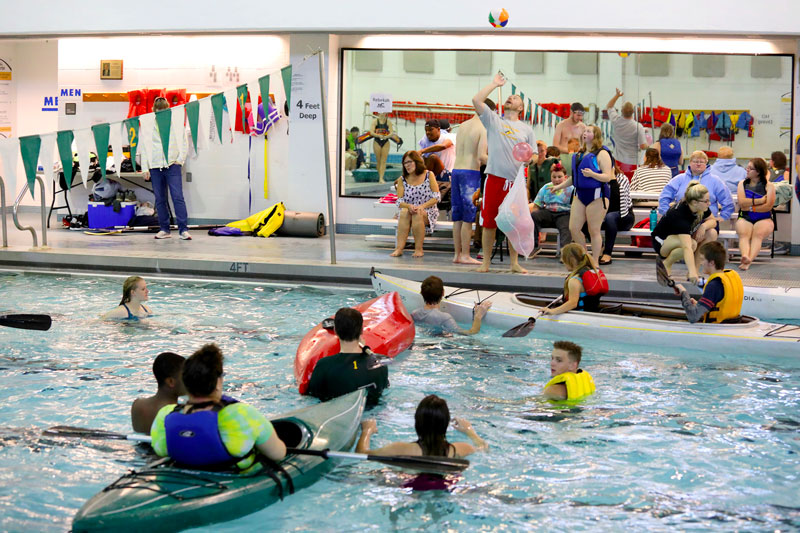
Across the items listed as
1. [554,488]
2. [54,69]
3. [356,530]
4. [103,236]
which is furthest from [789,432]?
[54,69]

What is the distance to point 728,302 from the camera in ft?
25.9

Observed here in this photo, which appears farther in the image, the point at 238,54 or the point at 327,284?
the point at 238,54

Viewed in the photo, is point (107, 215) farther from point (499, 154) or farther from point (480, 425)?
point (480, 425)

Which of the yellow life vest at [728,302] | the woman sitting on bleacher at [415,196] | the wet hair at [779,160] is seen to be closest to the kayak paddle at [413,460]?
the yellow life vest at [728,302]

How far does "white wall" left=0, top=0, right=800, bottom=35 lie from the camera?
1316cm

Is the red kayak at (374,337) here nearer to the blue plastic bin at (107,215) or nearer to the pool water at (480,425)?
the pool water at (480,425)

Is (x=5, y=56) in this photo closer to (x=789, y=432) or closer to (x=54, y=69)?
(x=54, y=69)

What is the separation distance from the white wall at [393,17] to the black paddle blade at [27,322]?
8.43 m

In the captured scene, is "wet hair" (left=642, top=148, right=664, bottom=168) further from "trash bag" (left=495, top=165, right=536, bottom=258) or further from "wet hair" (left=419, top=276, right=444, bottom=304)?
"wet hair" (left=419, top=276, right=444, bottom=304)

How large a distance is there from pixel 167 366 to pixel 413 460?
1.49 metres

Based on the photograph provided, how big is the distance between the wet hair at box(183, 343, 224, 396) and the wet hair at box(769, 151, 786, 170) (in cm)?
1117

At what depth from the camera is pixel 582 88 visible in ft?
47.7

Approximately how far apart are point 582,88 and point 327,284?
6.18m

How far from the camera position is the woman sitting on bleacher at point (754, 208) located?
39.1 ft
